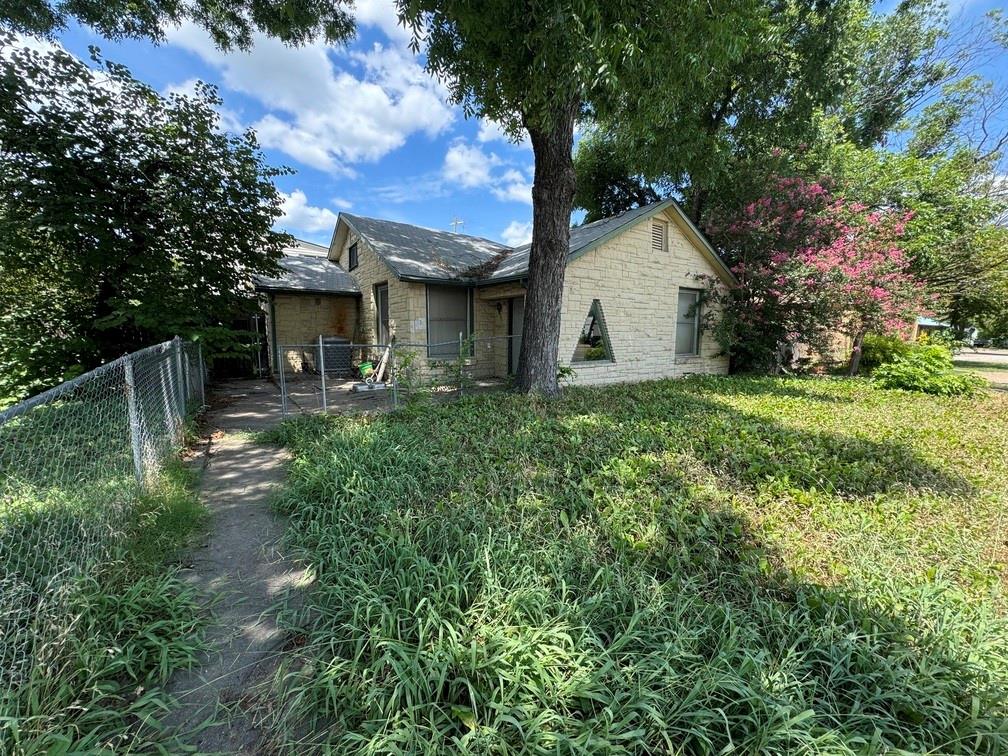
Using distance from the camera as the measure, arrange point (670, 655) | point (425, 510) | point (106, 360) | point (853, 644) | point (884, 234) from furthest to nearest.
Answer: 1. point (884, 234)
2. point (106, 360)
3. point (425, 510)
4. point (853, 644)
5. point (670, 655)

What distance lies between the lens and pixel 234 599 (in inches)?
93.1

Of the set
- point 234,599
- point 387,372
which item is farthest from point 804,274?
point 234,599

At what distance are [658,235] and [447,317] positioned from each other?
5.74 m

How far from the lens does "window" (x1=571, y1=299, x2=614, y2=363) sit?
360 inches

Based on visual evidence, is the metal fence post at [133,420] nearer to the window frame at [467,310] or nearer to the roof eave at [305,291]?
the window frame at [467,310]

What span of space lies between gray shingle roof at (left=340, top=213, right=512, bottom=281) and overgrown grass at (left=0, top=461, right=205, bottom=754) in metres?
7.11

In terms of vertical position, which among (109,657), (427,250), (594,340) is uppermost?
(427,250)

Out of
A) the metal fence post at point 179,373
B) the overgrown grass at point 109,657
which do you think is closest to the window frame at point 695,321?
the metal fence post at point 179,373

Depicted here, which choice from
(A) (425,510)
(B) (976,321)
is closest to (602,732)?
(A) (425,510)

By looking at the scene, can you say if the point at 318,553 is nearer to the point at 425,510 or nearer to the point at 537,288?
the point at 425,510

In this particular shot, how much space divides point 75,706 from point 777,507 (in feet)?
14.1

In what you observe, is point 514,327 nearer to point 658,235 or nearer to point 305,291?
point 658,235

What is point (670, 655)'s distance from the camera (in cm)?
174

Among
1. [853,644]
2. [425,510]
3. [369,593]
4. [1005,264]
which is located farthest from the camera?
[1005,264]
